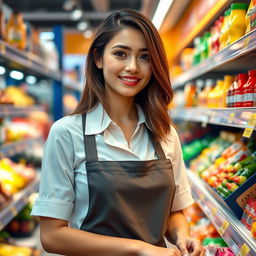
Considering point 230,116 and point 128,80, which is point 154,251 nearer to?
point 128,80

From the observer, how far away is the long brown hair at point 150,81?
1606mm

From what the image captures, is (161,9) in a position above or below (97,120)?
above

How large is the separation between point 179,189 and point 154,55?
0.62m

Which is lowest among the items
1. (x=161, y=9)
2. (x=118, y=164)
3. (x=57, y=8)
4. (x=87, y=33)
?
(x=118, y=164)

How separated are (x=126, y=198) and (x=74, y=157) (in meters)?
0.26

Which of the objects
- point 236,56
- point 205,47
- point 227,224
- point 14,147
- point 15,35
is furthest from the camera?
point 15,35

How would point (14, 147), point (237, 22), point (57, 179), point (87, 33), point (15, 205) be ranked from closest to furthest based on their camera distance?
1. point (57, 179)
2. point (237, 22)
3. point (15, 205)
4. point (14, 147)
5. point (87, 33)

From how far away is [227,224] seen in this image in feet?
5.57

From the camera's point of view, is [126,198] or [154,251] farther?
[126,198]

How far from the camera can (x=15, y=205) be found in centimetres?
280

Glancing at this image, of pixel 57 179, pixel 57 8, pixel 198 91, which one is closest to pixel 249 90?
pixel 57 179

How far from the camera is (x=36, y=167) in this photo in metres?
4.50

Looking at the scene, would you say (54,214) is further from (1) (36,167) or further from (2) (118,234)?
(1) (36,167)

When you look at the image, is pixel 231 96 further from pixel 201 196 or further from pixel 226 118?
pixel 201 196
